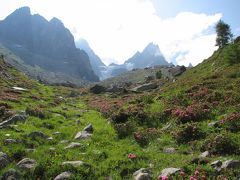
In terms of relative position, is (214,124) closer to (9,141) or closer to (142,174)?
(142,174)

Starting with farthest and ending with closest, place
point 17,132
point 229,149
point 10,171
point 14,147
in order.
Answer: point 17,132
point 14,147
point 229,149
point 10,171

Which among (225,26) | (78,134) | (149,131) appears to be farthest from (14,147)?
(225,26)

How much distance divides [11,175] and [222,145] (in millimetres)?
9861

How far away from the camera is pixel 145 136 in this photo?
66.0 ft

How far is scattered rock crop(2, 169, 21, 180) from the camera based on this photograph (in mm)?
13661

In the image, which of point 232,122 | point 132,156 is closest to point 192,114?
point 232,122

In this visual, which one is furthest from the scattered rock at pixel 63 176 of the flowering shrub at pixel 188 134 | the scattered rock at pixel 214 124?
the scattered rock at pixel 214 124

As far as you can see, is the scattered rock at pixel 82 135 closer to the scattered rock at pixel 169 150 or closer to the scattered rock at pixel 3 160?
the scattered rock at pixel 169 150

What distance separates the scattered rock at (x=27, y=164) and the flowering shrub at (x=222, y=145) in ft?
27.6

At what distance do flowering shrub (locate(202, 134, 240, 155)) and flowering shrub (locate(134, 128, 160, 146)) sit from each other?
4.18m

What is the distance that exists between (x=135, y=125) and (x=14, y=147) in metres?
9.20

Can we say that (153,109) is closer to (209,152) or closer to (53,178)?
(209,152)

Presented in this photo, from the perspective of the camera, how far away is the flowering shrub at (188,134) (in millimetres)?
18719

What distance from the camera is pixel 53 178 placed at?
14008 millimetres
